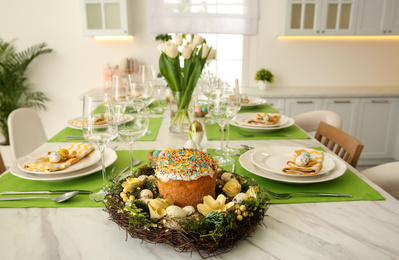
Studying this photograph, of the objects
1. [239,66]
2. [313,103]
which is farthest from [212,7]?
[313,103]

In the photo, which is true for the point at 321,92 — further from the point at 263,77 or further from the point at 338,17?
the point at 338,17

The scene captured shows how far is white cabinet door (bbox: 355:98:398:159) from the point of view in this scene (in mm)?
3482

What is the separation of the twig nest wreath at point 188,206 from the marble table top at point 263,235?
5 cm

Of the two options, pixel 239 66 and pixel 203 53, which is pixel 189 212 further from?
pixel 239 66

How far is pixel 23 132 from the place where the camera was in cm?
201

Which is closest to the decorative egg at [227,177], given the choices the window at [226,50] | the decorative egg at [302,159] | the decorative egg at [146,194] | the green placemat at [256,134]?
the decorative egg at [146,194]

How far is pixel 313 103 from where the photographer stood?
3.44 metres

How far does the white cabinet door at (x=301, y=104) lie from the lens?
3.42 metres

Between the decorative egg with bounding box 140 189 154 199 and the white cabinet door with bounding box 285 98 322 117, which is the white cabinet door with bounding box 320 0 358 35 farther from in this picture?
the decorative egg with bounding box 140 189 154 199

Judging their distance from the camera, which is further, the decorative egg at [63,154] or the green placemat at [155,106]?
the green placemat at [155,106]

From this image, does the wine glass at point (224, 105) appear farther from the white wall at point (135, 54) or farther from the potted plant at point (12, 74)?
the potted plant at point (12, 74)

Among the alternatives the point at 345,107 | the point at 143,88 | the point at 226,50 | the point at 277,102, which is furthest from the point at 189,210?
the point at 226,50

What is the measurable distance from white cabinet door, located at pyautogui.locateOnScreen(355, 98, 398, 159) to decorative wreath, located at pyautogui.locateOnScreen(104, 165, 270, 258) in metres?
3.15

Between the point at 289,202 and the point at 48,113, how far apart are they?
3.51 meters
